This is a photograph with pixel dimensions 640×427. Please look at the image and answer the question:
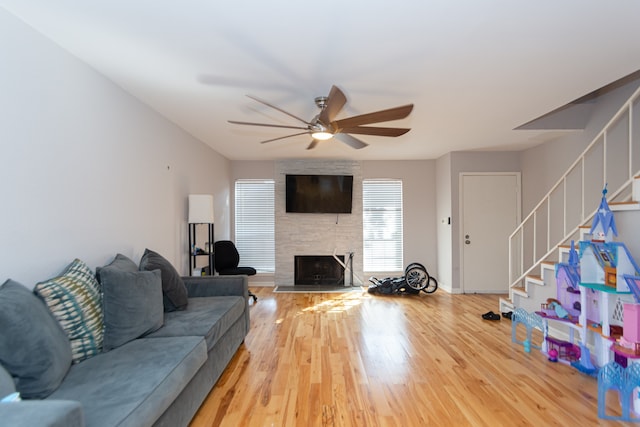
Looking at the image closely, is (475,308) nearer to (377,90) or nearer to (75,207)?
(377,90)

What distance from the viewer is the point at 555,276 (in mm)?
3166

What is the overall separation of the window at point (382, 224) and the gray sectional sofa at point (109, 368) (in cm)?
429

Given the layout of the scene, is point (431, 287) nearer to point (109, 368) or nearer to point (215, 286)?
point (215, 286)

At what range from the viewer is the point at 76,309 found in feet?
5.97

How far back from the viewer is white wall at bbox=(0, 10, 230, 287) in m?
1.81

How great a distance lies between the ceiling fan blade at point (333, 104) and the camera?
88.3 inches

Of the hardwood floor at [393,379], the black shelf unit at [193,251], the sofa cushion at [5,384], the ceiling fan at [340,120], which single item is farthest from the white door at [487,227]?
the sofa cushion at [5,384]

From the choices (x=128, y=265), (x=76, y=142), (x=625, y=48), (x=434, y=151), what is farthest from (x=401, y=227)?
(x=76, y=142)

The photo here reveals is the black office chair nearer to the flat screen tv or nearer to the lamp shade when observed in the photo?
the lamp shade

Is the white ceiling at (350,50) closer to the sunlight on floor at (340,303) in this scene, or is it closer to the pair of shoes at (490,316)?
the pair of shoes at (490,316)

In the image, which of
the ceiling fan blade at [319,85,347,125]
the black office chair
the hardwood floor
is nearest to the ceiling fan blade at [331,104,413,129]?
the ceiling fan blade at [319,85,347,125]

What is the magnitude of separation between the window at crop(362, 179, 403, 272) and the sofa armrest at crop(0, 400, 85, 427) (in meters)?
5.47

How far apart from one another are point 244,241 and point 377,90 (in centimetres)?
432

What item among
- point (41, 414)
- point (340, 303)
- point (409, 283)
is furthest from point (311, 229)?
point (41, 414)
